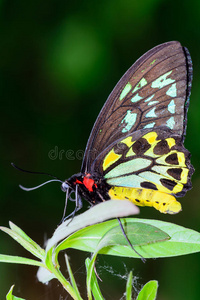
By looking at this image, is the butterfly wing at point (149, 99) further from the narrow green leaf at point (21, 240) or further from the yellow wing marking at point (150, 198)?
the narrow green leaf at point (21, 240)

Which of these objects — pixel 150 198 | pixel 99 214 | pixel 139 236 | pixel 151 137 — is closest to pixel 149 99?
pixel 151 137

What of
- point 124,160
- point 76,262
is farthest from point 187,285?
point 124,160

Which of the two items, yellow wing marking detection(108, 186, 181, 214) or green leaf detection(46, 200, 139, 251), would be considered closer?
green leaf detection(46, 200, 139, 251)

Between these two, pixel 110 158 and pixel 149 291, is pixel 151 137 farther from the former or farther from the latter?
pixel 149 291

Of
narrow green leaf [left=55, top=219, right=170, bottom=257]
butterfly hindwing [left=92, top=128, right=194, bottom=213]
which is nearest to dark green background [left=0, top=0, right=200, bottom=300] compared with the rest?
butterfly hindwing [left=92, top=128, right=194, bottom=213]

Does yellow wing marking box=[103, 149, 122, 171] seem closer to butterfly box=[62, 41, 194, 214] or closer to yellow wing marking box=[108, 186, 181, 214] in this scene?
butterfly box=[62, 41, 194, 214]

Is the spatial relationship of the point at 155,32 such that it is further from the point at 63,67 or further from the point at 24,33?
the point at 24,33
